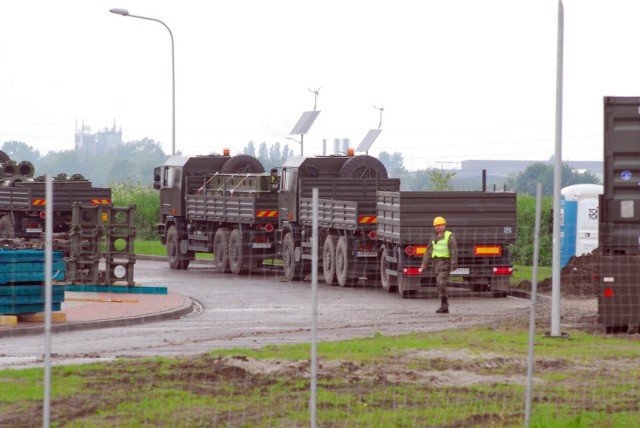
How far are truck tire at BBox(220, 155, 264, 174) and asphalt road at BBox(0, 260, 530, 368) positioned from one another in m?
7.41

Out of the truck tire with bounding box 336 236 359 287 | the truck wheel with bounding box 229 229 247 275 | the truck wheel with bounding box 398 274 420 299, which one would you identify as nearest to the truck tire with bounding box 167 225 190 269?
the truck wheel with bounding box 229 229 247 275

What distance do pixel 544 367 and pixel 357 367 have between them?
1925 mm

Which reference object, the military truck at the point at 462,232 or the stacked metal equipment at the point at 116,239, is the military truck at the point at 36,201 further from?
the military truck at the point at 462,232

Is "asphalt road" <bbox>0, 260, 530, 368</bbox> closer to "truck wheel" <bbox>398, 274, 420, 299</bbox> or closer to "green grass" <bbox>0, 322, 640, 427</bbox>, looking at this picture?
"truck wheel" <bbox>398, 274, 420, 299</bbox>

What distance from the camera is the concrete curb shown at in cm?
1848

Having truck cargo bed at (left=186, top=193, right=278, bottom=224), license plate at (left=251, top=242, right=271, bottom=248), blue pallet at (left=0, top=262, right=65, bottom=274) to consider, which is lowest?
blue pallet at (left=0, top=262, right=65, bottom=274)

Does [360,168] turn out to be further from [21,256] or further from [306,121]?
[21,256]

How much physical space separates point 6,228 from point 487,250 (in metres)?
19.9

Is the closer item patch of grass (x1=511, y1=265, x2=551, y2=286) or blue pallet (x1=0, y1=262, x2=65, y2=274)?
blue pallet (x1=0, y1=262, x2=65, y2=274)

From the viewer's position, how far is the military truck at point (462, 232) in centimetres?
2569

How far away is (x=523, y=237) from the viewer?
38000mm

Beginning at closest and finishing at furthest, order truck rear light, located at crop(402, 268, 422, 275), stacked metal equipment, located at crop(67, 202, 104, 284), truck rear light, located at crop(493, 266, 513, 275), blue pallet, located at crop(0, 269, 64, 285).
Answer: blue pallet, located at crop(0, 269, 64, 285), truck rear light, located at crop(402, 268, 422, 275), truck rear light, located at crop(493, 266, 513, 275), stacked metal equipment, located at crop(67, 202, 104, 284)

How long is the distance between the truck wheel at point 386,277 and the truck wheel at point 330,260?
2137 mm

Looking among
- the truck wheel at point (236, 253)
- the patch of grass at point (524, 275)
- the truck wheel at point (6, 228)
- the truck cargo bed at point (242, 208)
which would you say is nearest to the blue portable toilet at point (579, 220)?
the patch of grass at point (524, 275)
